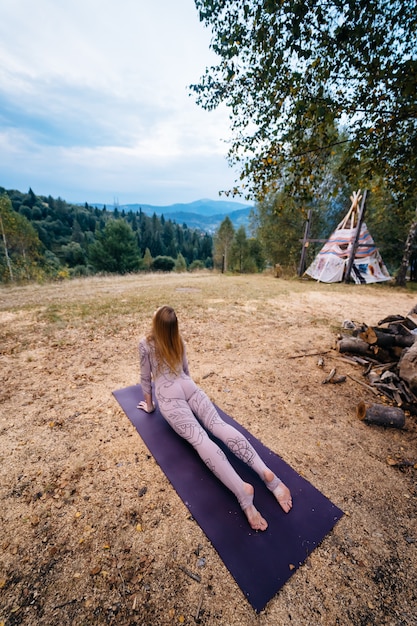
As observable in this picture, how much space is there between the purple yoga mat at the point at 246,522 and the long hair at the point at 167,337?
1.02 m

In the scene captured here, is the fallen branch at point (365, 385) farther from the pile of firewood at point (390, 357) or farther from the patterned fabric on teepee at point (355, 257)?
the patterned fabric on teepee at point (355, 257)

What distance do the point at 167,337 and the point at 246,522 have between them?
6.21ft

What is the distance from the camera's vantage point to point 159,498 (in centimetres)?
240

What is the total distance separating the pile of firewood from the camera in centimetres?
393

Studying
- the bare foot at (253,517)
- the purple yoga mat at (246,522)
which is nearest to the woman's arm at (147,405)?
the purple yoga mat at (246,522)

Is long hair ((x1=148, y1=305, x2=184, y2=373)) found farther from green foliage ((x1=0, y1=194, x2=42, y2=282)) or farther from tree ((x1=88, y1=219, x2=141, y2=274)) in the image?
tree ((x1=88, y1=219, x2=141, y2=274))

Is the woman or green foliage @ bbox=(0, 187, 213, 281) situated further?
green foliage @ bbox=(0, 187, 213, 281)

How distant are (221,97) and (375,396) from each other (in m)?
5.53

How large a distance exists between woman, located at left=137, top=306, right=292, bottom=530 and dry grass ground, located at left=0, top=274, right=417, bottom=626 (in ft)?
1.59

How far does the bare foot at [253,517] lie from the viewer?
2102 mm

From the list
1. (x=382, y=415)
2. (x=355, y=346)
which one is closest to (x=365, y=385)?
(x=382, y=415)

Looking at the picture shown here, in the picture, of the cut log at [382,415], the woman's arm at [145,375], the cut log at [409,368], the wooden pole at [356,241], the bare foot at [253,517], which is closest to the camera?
the bare foot at [253,517]

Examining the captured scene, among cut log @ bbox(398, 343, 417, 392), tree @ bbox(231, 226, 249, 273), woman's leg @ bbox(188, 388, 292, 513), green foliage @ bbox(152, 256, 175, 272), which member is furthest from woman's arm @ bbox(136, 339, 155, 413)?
green foliage @ bbox(152, 256, 175, 272)

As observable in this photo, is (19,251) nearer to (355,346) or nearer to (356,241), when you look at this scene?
(356,241)
